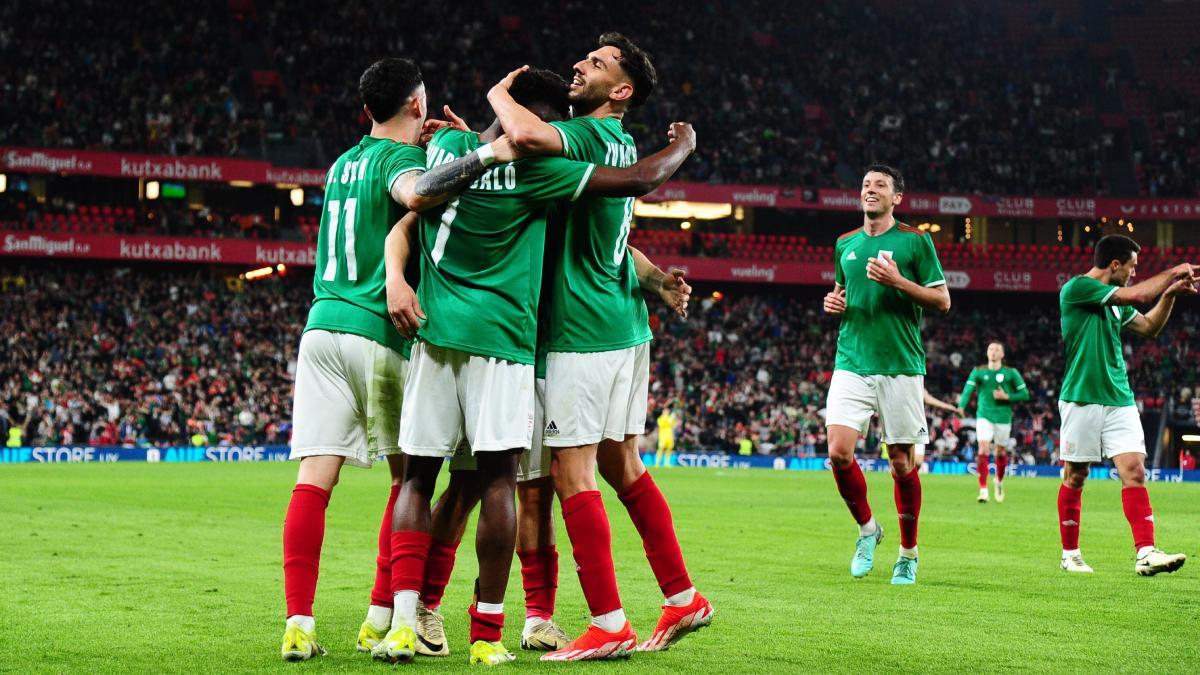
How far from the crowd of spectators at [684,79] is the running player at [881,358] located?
38.0 m

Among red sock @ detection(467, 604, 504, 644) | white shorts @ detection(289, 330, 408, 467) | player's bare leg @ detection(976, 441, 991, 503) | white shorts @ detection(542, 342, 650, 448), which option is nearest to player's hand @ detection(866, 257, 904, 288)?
white shorts @ detection(542, 342, 650, 448)

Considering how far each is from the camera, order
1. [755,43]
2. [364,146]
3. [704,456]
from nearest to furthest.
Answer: [364,146]
[704,456]
[755,43]

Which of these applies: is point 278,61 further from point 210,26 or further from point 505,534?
point 505,534

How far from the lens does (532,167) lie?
5.70 m

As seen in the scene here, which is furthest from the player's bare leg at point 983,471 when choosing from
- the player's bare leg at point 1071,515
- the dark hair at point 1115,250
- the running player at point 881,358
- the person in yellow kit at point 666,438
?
the person in yellow kit at point 666,438

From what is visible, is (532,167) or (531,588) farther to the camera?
(531,588)

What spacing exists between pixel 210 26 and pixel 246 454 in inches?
763

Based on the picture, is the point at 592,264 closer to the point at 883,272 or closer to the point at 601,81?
the point at 601,81

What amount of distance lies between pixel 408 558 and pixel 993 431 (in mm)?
17801

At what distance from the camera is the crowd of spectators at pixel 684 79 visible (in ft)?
147

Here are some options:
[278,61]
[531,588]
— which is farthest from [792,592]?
[278,61]

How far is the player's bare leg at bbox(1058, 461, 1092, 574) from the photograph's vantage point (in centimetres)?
1021

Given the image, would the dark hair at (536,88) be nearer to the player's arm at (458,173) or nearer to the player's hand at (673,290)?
the player's arm at (458,173)

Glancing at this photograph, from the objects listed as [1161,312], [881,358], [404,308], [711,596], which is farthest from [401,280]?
[1161,312]
